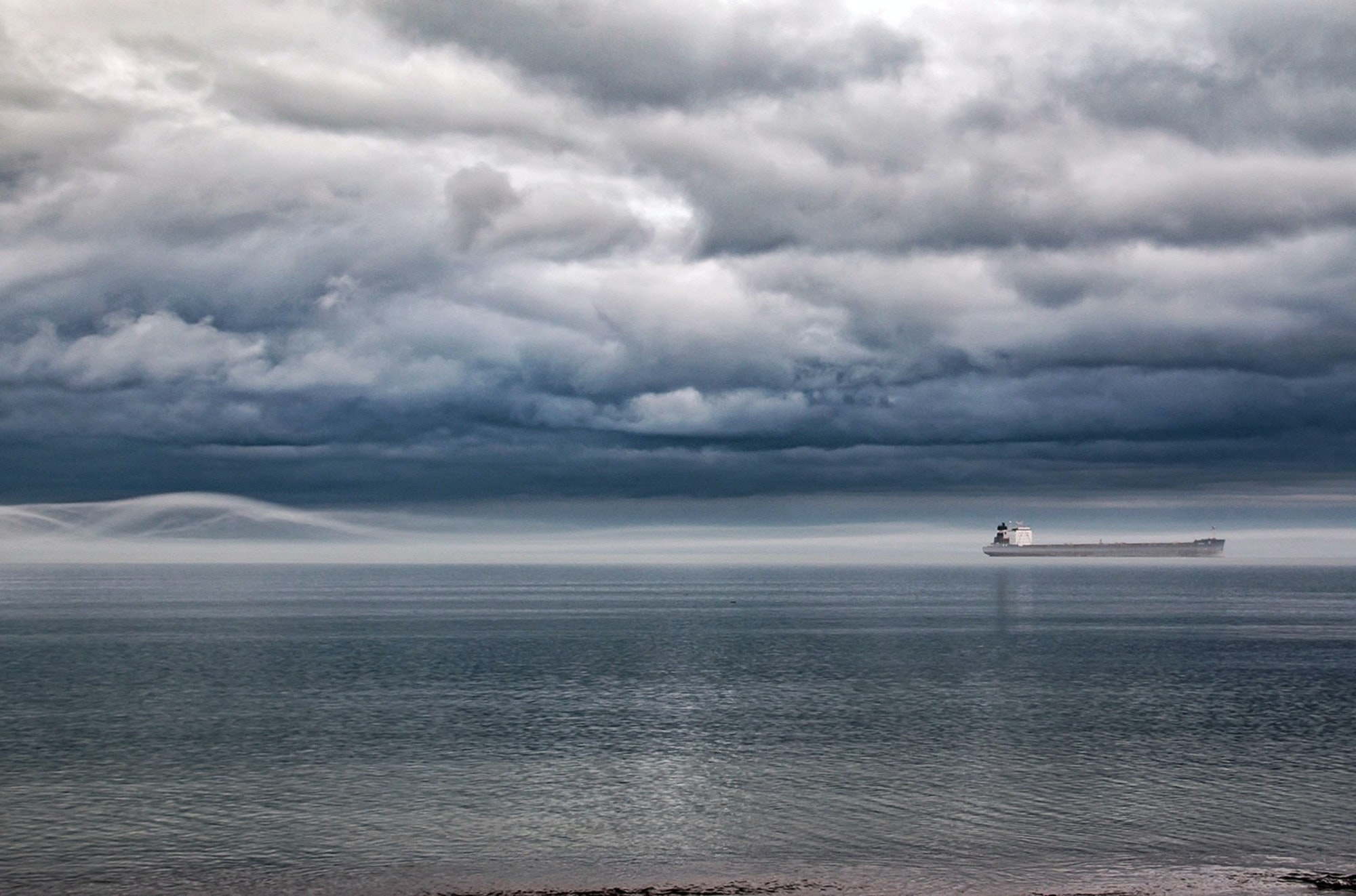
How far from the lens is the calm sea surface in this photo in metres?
42.2

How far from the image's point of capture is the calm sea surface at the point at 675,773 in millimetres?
42250

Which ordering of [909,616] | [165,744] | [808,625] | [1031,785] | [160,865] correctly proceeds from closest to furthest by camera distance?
[160,865] < [1031,785] < [165,744] < [808,625] < [909,616]

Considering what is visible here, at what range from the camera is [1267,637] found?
475 feet

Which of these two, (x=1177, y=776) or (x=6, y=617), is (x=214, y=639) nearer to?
(x=6, y=617)

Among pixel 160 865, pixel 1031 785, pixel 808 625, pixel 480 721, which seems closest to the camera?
pixel 160 865

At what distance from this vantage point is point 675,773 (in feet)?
191

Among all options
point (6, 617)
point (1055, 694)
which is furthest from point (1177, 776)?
point (6, 617)

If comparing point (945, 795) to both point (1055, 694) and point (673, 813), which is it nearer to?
point (673, 813)

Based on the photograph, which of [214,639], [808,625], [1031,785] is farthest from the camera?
[808,625]

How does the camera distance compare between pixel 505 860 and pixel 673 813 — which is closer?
pixel 505 860

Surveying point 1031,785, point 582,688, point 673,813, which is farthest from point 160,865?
point 582,688

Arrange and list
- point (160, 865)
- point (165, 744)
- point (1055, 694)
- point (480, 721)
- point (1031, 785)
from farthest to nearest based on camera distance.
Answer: point (1055, 694)
point (480, 721)
point (165, 744)
point (1031, 785)
point (160, 865)

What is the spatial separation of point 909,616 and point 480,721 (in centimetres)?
12578

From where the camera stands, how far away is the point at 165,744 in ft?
217
